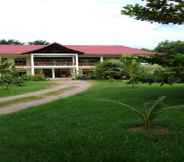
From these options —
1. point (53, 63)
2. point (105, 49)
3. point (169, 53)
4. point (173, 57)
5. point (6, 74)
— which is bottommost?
point (53, 63)

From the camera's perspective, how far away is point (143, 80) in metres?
16.4

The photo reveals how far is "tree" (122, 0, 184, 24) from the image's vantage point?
14516 mm

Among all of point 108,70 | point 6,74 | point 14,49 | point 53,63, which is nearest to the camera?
point 6,74

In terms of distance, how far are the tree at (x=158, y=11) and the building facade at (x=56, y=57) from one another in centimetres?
3940

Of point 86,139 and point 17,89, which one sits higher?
point 86,139

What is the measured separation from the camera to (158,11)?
1487 centimetres

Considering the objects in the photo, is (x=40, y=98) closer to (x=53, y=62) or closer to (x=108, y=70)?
(x=108, y=70)

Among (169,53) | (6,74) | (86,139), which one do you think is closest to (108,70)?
(6,74)

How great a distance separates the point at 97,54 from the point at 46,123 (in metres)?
47.7

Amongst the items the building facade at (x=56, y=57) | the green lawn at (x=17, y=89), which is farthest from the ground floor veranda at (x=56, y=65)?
the green lawn at (x=17, y=89)

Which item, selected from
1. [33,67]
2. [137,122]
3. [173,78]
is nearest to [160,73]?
[173,78]

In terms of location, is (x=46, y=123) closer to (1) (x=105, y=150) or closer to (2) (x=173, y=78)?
(1) (x=105, y=150)

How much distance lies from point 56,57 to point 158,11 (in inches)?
1718

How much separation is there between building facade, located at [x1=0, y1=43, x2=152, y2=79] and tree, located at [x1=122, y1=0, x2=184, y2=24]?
129 feet
